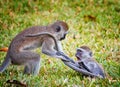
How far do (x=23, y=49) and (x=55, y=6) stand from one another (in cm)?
547

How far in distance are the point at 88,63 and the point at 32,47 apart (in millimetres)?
1044

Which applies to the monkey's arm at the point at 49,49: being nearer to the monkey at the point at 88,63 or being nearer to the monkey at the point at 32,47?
the monkey at the point at 32,47

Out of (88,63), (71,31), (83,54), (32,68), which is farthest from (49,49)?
(71,31)

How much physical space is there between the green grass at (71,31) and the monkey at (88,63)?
0.19 metres

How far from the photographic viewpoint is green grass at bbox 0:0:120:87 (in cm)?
739

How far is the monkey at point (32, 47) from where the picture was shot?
7320mm

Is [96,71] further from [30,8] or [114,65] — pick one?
[30,8]

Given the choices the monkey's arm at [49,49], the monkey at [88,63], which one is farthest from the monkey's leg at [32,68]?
the monkey at [88,63]

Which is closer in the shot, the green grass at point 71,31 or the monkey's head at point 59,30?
the green grass at point 71,31

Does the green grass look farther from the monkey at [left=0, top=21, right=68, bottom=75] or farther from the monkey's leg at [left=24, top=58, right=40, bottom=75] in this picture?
the monkey at [left=0, top=21, right=68, bottom=75]

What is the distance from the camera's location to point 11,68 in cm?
806

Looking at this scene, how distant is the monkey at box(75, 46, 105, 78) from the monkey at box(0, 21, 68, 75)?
348mm

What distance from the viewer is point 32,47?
7703 millimetres

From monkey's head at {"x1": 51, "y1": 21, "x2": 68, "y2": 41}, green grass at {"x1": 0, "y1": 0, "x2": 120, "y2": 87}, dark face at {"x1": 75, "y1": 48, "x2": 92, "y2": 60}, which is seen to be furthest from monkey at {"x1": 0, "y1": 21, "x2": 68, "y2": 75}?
dark face at {"x1": 75, "y1": 48, "x2": 92, "y2": 60}
